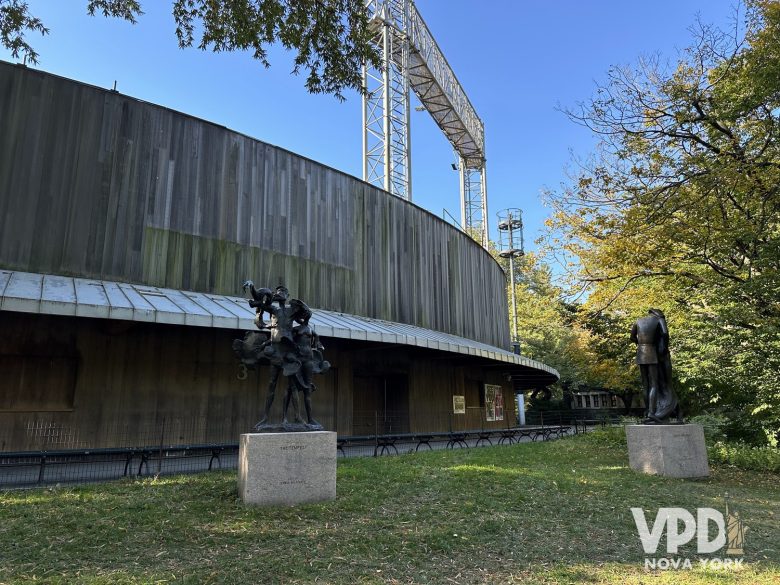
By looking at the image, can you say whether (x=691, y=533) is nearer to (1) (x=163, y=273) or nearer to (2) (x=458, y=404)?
(1) (x=163, y=273)

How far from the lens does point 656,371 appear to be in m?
11.6

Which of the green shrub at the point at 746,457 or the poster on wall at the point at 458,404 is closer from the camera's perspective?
the green shrub at the point at 746,457

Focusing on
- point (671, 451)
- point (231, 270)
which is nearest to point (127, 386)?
point (231, 270)

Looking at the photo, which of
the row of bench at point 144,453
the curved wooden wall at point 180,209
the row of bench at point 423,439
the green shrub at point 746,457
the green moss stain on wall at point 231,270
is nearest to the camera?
the row of bench at point 144,453

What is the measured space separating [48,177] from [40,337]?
3.79m

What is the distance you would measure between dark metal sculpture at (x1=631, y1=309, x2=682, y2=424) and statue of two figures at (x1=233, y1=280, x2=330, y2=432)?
24.7ft

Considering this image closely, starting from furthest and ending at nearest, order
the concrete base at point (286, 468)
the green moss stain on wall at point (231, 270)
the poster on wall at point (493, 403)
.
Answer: the poster on wall at point (493, 403) → the green moss stain on wall at point (231, 270) → the concrete base at point (286, 468)

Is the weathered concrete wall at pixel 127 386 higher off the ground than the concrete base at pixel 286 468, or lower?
higher

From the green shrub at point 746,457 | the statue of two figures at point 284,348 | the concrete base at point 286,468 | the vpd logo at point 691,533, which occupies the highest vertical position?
the statue of two figures at point 284,348

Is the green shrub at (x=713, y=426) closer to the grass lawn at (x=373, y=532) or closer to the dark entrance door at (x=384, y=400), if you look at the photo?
Answer: the grass lawn at (x=373, y=532)

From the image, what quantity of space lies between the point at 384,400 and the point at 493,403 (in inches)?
324

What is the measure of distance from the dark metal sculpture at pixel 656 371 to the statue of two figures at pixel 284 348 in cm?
753

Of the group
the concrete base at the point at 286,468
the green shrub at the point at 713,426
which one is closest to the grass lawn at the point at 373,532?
the concrete base at the point at 286,468

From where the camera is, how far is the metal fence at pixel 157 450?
9.82 metres
